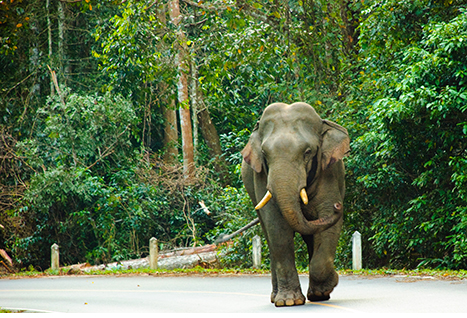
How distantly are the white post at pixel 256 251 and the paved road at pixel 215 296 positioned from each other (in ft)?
7.57

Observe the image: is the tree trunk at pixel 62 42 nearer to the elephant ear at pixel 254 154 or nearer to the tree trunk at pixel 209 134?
the tree trunk at pixel 209 134

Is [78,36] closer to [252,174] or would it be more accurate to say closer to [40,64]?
[40,64]

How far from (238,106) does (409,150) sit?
44.9ft

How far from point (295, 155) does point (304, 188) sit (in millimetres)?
413

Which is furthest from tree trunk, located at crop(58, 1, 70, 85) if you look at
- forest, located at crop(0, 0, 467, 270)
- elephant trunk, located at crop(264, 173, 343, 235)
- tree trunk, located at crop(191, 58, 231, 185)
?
elephant trunk, located at crop(264, 173, 343, 235)

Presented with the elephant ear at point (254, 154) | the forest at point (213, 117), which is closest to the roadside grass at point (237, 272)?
the forest at point (213, 117)

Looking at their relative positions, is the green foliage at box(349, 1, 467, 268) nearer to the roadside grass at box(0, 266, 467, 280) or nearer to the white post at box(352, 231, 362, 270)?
the white post at box(352, 231, 362, 270)

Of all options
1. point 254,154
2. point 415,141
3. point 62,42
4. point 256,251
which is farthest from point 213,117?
point 254,154

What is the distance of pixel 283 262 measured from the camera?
8.78 metres

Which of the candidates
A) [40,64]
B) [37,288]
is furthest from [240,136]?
[37,288]

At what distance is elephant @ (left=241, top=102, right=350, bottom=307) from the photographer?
841 centimetres

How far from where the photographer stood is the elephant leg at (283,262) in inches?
342

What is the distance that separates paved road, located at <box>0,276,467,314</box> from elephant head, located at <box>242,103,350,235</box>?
1215mm

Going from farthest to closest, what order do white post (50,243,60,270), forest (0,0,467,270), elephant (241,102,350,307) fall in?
white post (50,243,60,270)
forest (0,0,467,270)
elephant (241,102,350,307)
